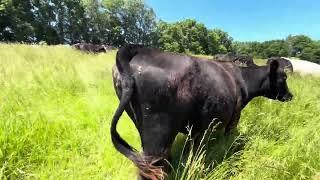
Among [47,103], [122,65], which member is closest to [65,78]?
[47,103]

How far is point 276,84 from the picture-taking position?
21.1 feet

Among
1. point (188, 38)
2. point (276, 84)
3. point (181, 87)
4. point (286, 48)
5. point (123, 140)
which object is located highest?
point (181, 87)

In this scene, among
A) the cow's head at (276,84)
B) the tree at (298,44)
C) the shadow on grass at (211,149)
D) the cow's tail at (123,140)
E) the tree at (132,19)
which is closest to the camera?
the cow's tail at (123,140)

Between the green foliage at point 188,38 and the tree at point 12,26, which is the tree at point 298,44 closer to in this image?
the green foliage at point 188,38

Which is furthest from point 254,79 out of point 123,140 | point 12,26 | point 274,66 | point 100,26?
point 100,26

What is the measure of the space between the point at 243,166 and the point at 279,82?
2.54 meters

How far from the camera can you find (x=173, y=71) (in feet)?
12.7

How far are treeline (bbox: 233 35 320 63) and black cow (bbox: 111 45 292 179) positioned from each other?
364ft

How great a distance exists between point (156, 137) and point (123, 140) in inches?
12.4

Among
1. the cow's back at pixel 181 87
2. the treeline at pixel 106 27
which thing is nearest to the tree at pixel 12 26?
the treeline at pixel 106 27

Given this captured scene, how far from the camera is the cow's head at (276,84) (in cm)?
629

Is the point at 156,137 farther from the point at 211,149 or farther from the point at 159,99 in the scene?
the point at 211,149

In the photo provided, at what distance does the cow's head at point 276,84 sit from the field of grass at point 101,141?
0.68 feet

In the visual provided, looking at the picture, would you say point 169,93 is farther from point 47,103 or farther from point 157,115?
point 47,103
